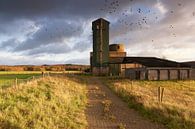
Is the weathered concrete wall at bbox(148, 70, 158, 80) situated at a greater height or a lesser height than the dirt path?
greater

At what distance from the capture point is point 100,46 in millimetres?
73562

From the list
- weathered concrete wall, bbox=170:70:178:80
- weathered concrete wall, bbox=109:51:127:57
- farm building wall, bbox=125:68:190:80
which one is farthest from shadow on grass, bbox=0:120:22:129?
weathered concrete wall, bbox=109:51:127:57

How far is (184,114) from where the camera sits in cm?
1734

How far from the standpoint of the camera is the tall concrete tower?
73.4 m

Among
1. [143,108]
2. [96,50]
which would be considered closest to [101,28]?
[96,50]

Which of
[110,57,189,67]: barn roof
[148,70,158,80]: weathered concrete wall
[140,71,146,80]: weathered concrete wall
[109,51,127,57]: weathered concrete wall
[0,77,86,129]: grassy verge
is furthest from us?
[109,51,127,57]: weathered concrete wall

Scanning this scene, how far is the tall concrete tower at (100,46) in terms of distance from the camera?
73.4 meters

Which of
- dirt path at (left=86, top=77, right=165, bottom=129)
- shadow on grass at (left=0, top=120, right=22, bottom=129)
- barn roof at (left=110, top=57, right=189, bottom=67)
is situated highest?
barn roof at (left=110, top=57, right=189, bottom=67)

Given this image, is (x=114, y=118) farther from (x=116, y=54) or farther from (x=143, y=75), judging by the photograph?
(x=116, y=54)

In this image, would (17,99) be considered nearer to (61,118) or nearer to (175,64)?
(61,118)

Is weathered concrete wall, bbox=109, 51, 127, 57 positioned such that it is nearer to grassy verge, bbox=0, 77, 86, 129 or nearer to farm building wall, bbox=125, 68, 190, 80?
farm building wall, bbox=125, 68, 190, 80

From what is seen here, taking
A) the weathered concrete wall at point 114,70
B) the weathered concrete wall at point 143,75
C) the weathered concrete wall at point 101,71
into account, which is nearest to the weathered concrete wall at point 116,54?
the weathered concrete wall at point 114,70

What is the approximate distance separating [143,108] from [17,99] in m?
7.61

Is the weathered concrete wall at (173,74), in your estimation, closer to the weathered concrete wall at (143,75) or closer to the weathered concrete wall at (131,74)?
the weathered concrete wall at (143,75)
